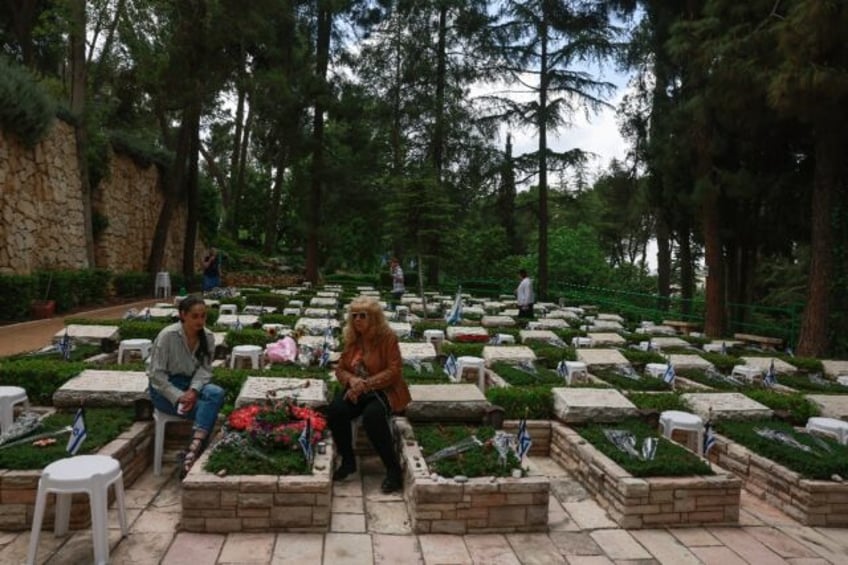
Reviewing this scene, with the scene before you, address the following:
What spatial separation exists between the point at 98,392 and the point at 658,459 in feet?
13.5

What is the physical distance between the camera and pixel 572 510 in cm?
393

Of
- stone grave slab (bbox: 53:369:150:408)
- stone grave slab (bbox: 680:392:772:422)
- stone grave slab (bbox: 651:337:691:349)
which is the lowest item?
stone grave slab (bbox: 680:392:772:422)

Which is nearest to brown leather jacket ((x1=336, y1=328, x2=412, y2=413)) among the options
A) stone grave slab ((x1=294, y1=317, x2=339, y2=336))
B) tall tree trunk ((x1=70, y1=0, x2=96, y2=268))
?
stone grave slab ((x1=294, y1=317, x2=339, y2=336))

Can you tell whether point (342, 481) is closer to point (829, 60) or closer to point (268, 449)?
point (268, 449)

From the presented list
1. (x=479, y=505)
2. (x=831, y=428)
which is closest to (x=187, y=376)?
(x=479, y=505)

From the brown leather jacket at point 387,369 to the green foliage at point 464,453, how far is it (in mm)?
339

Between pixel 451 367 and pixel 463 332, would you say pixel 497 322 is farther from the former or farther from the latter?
pixel 451 367

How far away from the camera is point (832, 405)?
5.70 metres

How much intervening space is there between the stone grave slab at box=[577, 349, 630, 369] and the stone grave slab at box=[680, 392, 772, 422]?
5.58ft

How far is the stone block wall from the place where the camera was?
1152 centimetres

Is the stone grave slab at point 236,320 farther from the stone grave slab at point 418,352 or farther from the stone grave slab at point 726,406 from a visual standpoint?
the stone grave slab at point 726,406

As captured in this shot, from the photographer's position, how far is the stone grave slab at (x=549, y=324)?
10.6 m

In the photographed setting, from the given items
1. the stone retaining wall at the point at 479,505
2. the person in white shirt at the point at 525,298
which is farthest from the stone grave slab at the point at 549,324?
the stone retaining wall at the point at 479,505

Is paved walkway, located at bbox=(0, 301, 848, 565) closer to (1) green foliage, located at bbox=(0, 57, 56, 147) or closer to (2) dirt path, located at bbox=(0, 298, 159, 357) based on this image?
(2) dirt path, located at bbox=(0, 298, 159, 357)
